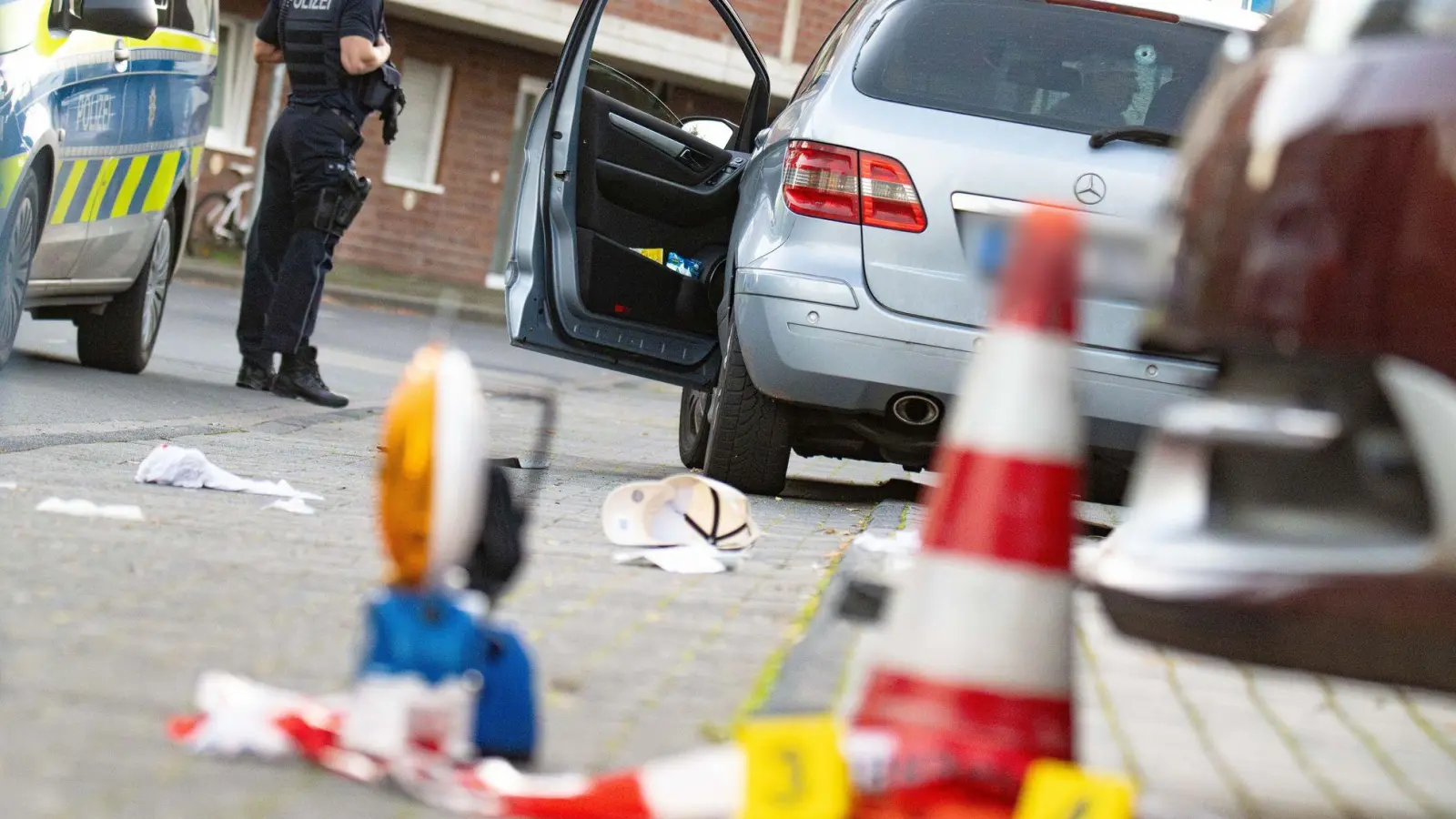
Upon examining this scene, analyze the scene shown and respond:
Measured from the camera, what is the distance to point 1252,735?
3.58m

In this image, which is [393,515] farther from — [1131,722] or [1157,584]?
[1131,722]

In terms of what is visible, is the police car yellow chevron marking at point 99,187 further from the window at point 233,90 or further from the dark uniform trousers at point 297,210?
the window at point 233,90

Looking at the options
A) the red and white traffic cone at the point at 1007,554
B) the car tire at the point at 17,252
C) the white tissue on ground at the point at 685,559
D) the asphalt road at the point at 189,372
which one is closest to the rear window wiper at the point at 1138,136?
the white tissue on ground at the point at 685,559

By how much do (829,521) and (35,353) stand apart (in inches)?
195

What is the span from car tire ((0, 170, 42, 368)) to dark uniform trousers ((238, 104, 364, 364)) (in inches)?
56.9

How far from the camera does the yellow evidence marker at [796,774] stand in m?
2.48

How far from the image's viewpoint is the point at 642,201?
7645 millimetres

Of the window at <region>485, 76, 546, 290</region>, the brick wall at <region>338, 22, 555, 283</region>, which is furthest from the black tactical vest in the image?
the window at <region>485, 76, 546, 290</region>

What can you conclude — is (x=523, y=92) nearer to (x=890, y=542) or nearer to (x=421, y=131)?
(x=421, y=131)

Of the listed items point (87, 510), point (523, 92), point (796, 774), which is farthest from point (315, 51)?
point (523, 92)

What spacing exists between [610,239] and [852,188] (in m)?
1.58

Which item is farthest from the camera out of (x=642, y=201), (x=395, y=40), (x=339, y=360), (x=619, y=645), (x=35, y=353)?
(x=395, y=40)

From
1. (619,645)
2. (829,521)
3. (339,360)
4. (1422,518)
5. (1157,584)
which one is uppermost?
(1422,518)

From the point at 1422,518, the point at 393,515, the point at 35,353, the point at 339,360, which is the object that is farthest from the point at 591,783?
the point at 339,360
